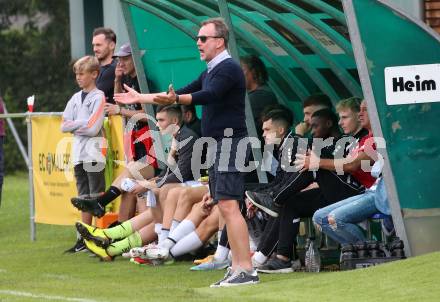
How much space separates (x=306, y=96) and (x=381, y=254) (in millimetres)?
3128

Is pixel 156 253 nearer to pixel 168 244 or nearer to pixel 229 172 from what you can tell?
pixel 168 244

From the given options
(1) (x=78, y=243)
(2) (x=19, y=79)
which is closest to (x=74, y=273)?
(1) (x=78, y=243)

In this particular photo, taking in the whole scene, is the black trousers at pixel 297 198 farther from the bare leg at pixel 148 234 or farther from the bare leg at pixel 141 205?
the bare leg at pixel 141 205

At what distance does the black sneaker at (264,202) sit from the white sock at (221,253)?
0.60 metres

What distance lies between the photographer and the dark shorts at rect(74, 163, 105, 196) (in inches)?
566

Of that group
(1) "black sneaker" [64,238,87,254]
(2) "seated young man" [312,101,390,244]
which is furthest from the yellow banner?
(2) "seated young man" [312,101,390,244]

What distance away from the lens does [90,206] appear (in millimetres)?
13984

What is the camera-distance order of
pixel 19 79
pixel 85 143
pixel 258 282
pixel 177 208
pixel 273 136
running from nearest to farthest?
pixel 258 282, pixel 273 136, pixel 177 208, pixel 85 143, pixel 19 79

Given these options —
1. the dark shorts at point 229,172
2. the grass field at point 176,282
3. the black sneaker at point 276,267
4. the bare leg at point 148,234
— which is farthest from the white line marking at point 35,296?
the bare leg at point 148,234

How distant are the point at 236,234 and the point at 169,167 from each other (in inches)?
118

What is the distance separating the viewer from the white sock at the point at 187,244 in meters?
12.8

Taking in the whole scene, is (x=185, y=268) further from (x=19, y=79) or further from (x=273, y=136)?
(x=19, y=79)

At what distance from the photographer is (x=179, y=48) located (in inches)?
563

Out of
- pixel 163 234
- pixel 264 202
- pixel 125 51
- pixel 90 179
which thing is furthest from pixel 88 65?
pixel 264 202
